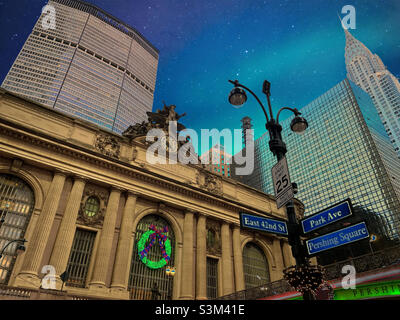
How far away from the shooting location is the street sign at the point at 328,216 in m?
5.83

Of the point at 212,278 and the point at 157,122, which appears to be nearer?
the point at 212,278

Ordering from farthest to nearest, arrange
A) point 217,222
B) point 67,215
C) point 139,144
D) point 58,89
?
point 58,89
point 217,222
point 139,144
point 67,215

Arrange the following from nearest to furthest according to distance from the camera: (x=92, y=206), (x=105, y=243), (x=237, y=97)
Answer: (x=237, y=97) → (x=105, y=243) → (x=92, y=206)

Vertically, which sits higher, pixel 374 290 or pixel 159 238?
pixel 159 238

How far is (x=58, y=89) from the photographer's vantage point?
90.2m

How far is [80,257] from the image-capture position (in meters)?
19.5

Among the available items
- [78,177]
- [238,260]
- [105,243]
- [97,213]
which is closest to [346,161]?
[238,260]

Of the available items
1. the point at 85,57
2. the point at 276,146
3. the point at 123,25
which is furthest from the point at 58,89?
the point at 276,146

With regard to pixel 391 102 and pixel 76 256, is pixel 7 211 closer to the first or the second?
pixel 76 256

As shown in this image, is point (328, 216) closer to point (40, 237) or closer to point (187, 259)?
point (40, 237)

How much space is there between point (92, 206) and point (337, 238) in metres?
19.5

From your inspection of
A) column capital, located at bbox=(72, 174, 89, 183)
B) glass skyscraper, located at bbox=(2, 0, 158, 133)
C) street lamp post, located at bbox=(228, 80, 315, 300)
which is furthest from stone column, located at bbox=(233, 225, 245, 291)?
glass skyscraper, located at bbox=(2, 0, 158, 133)

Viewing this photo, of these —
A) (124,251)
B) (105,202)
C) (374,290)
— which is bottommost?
(374,290)

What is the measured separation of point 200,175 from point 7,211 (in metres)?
16.9
